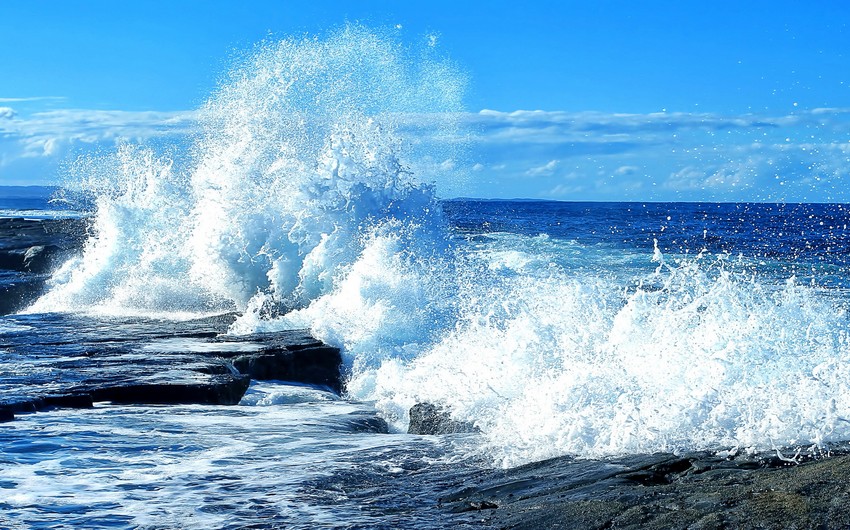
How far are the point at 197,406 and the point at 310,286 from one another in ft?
21.2

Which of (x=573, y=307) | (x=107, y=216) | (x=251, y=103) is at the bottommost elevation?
(x=573, y=307)

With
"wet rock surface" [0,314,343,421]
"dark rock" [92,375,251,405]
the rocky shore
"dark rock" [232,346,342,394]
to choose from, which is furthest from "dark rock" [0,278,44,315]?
the rocky shore

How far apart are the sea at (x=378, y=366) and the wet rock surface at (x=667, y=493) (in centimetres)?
20

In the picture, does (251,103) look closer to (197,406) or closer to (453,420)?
(197,406)

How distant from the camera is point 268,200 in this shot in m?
15.7

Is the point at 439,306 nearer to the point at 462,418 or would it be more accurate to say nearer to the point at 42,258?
the point at 462,418

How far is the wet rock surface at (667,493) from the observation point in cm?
388

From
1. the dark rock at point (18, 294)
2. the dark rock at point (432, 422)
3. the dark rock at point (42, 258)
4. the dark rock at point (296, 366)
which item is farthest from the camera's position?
the dark rock at point (42, 258)

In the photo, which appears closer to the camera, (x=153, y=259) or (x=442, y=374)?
(x=442, y=374)

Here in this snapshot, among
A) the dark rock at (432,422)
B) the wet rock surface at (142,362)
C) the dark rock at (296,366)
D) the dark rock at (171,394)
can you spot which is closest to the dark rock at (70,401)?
the wet rock surface at (142,362)

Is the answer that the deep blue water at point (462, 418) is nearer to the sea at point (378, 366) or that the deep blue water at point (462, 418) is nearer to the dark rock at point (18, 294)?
the sea at point (378, 366)

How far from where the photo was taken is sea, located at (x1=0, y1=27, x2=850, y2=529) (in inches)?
201

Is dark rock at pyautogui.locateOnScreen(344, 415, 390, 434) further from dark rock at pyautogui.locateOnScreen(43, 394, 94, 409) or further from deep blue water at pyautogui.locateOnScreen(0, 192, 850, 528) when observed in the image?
dark rock at pyautogui.locateOnScreen(43, 394, 94, 409)

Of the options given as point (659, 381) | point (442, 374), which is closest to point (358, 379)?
point (442, 374)
